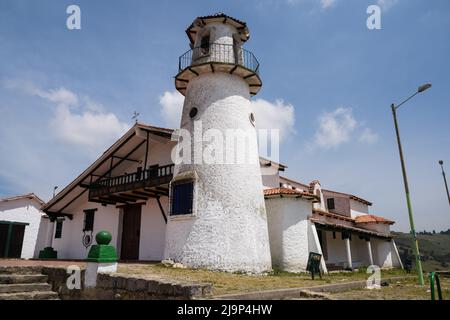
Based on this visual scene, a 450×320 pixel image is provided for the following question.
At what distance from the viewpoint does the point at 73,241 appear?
22734 millimetres

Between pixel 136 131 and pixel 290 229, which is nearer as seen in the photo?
pixel 290 229

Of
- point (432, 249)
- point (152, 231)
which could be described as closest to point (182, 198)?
point (152, 231)

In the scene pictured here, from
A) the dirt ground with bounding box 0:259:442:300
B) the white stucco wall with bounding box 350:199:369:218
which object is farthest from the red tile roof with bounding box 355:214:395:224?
the dirt ground with bounding box 0:259:442:300

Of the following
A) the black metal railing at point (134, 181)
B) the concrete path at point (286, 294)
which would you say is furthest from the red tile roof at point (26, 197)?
the concrete path at point (286, 294)

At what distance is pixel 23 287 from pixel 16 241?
18861 mm

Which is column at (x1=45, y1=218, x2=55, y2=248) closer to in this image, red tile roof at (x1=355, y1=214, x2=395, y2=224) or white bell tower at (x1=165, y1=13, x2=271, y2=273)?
white bell tower at (x1=165, y1=13, x2=271, y2=273)

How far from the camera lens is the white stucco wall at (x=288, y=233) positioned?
15.8 metres

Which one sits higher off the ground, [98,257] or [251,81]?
[251,81]

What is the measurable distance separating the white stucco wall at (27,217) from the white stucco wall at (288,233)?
19433mm

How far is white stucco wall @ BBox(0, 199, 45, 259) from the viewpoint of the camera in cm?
2400

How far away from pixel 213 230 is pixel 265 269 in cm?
301

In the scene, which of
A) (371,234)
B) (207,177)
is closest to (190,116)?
(207,177)

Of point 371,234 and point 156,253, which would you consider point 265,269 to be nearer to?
point 156,253

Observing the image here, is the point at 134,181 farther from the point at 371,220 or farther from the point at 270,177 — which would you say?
the point at 371,220
